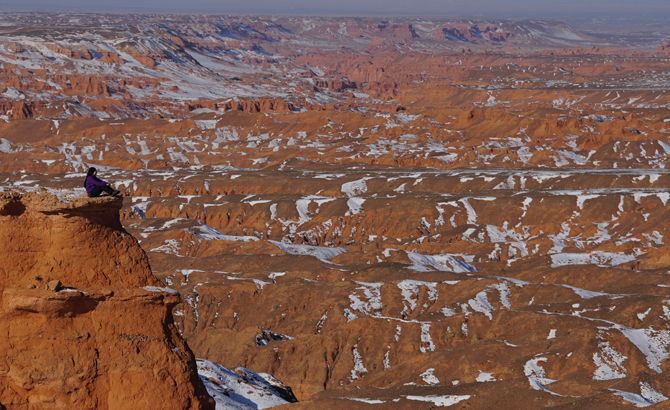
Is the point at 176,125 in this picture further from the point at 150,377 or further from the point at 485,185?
the point at 150,377

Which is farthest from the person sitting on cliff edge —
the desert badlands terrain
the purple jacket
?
the desert badlands terrain

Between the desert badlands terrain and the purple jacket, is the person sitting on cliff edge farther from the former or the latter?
the desert badlands terrain

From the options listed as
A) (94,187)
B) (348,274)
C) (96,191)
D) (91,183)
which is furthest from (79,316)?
(348,274)

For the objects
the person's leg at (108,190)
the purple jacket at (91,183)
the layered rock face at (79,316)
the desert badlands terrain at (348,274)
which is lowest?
the desert badlands terrain at (348,274)

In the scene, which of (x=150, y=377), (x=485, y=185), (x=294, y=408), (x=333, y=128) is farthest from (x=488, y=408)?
(x=333, y=128)

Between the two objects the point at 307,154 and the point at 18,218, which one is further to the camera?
the point at 307,154

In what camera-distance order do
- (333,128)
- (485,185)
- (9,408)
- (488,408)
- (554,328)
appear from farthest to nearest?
(333,128) → (485,185) → (554,328) → (488,408) → (9,408)

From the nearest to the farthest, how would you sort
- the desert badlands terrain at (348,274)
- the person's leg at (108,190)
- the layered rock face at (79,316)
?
the layered rock face at (79,316) < the desert badlands terrain at (348,274) < the person's leg at (108,190)

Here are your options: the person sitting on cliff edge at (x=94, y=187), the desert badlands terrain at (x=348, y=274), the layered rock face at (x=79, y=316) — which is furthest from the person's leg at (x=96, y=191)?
the layered rock face at (x=79, y=316)

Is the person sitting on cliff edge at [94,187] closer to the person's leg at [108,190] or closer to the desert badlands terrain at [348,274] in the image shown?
the person's leg at [108,190]
